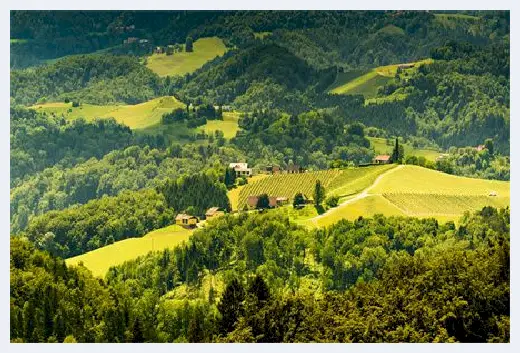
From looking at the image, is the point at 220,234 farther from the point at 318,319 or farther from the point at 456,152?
the point at 456,152

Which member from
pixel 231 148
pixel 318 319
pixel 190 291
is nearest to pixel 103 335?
pixel 318 319

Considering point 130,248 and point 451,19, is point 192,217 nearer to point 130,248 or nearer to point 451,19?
point 130,248

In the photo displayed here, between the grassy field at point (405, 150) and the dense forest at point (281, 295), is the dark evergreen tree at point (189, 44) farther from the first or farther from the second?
the dense forest at point (281, 295)

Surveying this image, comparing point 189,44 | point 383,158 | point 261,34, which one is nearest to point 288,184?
point 383,158

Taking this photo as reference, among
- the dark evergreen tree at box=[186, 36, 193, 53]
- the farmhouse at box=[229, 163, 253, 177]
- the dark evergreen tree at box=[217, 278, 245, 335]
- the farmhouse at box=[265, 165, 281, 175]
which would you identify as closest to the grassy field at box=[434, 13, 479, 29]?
the dark evergreen tree at box=[186, 36, 193, 53]

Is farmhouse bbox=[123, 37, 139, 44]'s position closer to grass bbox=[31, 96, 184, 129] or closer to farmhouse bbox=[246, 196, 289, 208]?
grass bbox=[31, 96, 184, 129]
